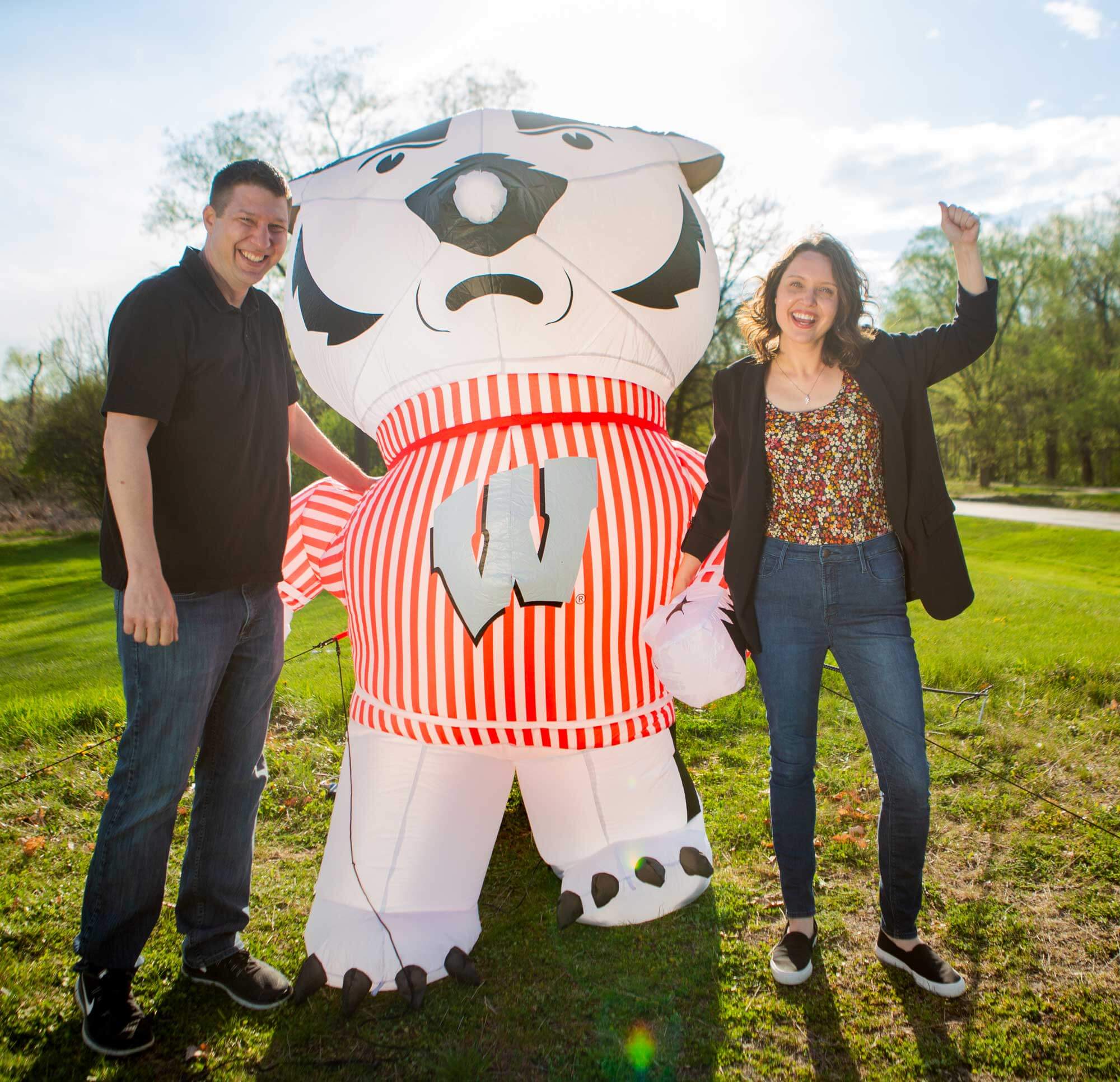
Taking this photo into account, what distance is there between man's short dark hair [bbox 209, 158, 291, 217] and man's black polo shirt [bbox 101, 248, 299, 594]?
16 cm

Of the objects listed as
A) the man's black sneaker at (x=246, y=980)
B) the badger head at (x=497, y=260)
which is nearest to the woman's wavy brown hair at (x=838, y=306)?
the badger head at (x=497, y=260)

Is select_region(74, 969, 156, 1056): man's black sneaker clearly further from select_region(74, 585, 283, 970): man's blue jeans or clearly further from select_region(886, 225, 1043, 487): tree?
select_region(886, 225, 1043, 487): tree

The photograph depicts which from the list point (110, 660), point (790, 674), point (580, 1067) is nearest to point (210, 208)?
point (790, 674)

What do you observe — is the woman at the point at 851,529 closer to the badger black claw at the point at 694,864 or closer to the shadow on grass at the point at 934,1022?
the shadow on grass at the point at 934,1022

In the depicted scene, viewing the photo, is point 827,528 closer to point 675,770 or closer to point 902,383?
point 902,383

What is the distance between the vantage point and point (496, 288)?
2.30 meters

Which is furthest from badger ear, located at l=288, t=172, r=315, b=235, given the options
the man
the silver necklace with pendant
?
the silver necklace with pendant

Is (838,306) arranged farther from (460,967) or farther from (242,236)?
(460,967)

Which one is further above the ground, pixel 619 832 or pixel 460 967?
pixel 619 832

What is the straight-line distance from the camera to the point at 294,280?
8.70ft

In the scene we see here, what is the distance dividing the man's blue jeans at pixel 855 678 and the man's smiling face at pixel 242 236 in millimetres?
1576

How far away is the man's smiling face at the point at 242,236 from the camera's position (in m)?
2.20

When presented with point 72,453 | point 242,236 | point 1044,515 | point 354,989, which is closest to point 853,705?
point 354,989

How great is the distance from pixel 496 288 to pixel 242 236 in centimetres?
68
